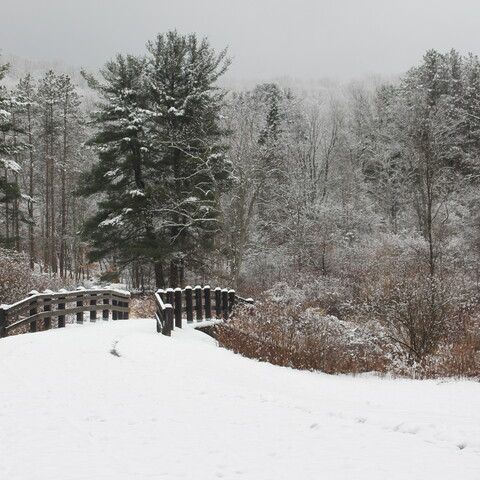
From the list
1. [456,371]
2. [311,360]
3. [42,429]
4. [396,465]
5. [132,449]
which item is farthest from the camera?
[311,360]

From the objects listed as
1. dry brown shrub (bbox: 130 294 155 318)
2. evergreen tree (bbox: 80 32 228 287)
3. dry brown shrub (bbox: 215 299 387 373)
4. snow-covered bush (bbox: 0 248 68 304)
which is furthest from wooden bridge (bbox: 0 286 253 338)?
evergreen tree (bbox: 80 32 228 287)

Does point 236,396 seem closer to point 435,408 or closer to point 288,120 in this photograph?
point 435,408

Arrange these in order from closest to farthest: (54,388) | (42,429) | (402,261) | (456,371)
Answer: (42,429) → (54,388) → (456,371) → (402,261)

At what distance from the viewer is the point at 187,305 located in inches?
590

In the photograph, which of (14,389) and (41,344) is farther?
(41,344)

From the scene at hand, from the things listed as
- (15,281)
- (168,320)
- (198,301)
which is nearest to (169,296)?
(198,301)

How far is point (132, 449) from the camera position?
434 cm

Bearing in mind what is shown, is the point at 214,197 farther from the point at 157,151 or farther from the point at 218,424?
the point at 218,424

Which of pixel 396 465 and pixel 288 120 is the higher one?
pixel 288 120

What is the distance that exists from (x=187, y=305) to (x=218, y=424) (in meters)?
10.0

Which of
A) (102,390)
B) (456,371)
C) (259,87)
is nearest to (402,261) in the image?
(456,371)

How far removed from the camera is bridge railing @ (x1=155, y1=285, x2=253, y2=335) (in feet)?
40.2

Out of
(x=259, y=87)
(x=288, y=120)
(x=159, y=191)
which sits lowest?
(x=159, y=191)

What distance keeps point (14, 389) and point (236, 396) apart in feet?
10.7
